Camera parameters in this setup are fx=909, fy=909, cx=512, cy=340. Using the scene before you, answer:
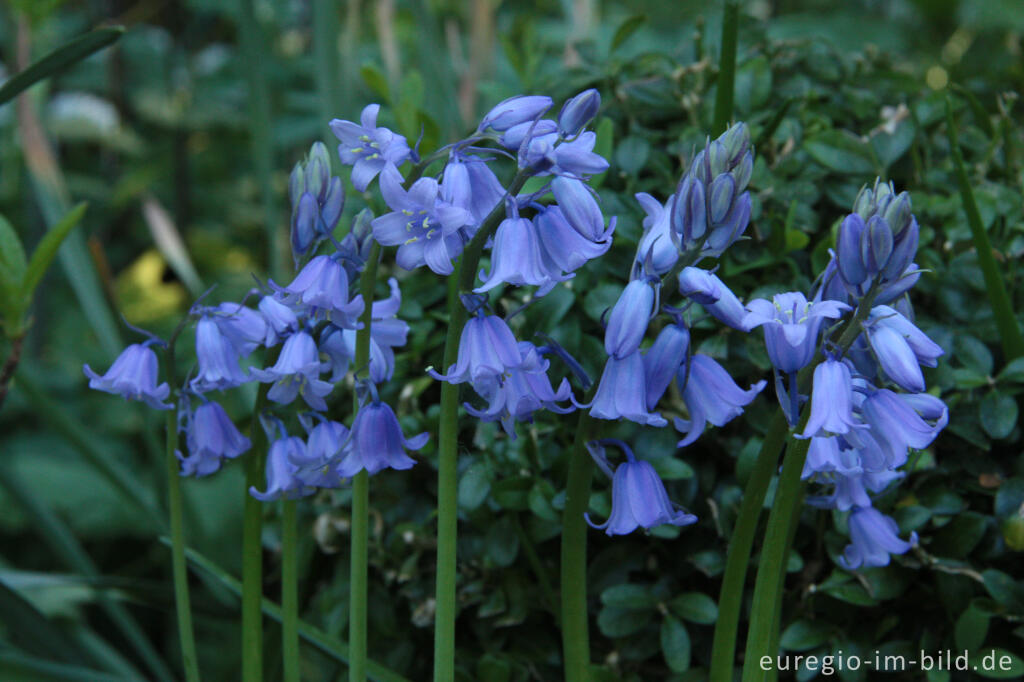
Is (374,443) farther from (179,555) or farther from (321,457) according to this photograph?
(179,555)

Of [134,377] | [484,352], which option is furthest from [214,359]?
[484,352]

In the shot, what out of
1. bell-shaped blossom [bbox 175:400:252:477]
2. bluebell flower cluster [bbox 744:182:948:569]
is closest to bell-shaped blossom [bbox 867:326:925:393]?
bluebell flower cluster [bbox 744:182:948:569]

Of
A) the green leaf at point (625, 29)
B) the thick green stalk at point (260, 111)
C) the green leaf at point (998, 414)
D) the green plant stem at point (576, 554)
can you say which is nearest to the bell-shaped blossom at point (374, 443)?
the green plant stem at point (576, 554)

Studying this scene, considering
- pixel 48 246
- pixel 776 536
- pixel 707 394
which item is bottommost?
pixel 776 536

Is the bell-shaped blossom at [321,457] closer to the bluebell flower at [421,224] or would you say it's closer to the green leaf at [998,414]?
the bluebell flower at [421,224]

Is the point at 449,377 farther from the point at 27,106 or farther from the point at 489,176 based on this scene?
the point at 27,106

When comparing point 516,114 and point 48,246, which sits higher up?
point 516,114
